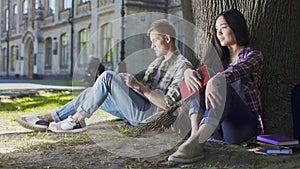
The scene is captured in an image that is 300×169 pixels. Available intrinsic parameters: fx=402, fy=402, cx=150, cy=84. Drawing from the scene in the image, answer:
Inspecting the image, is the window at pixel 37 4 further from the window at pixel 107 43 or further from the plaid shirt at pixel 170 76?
the plaid shirt at pixel 170 76

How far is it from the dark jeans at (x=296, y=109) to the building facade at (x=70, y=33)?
1040 centimetres

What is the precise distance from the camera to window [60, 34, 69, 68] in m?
25.7

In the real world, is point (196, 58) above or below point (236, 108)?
above

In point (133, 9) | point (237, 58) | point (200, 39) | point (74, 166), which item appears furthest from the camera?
point (133, 9)

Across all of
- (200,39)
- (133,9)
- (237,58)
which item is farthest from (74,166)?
(133,9)

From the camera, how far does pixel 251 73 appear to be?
2.92 m

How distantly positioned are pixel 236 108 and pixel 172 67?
0.70m

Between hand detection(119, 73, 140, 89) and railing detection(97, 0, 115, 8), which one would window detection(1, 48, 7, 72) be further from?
hand detection(119, 73, 140, 89)

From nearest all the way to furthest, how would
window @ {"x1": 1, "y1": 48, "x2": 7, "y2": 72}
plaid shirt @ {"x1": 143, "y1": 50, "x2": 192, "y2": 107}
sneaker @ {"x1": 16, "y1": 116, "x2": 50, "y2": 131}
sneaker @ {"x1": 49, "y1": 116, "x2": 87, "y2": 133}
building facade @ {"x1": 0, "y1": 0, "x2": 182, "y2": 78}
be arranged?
plaid shirt @ {"x1": 143, "y1": 50, "x2": 192, "y2": 107} → sneaker @ {"x1": 49, "y1": 116, "x2": 87, "y2": 133} → sneaker @ {"x1": 16, "y1": 116, "x2": 50, "y2": 131} → building facade @ {"x1": 0, "y1": 0, "x2": 182, "y2": 78} → window @ {"x1": 1, "y1": 48, "x2": 7, "y2": 72}

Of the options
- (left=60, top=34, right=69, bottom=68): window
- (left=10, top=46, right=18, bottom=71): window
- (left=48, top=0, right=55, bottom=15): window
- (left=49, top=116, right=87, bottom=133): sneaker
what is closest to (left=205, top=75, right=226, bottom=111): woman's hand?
(left=49, top=116, right=87, bottom=133): sneaker

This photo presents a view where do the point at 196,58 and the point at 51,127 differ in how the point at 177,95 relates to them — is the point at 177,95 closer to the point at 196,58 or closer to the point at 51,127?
the point at 196,58

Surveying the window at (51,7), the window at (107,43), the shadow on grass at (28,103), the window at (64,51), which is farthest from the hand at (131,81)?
the window at (51,7)

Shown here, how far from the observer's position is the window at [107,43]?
21109mm

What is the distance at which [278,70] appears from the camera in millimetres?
3359
